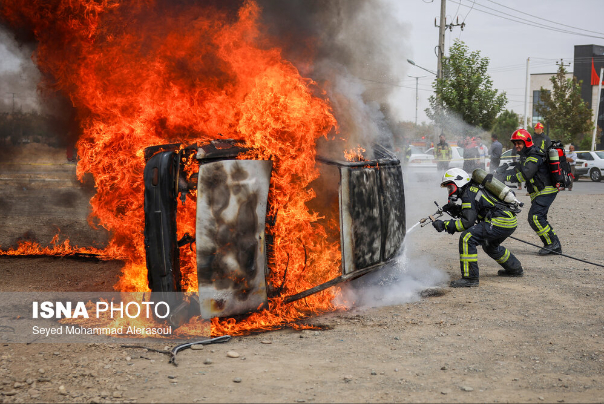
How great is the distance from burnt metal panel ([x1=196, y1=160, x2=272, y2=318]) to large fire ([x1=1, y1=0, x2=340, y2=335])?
1.04 ft

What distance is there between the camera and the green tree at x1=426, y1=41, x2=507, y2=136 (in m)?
25.6

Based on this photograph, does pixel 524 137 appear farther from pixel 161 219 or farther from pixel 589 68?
pixel 589 68

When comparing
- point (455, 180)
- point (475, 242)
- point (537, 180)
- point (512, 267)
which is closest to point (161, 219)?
point (455, 180)

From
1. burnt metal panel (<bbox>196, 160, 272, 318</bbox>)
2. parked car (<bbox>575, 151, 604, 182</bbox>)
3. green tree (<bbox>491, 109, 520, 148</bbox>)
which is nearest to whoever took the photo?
burnt metal panel (<bbox>196, 160, 272, 318</bbox>)

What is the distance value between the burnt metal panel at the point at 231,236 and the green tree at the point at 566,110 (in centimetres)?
3623

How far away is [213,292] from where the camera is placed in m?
4.16

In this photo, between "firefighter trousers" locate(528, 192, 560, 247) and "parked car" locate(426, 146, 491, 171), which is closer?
"firefighter trousers" locate(528, 192, 560, 247)

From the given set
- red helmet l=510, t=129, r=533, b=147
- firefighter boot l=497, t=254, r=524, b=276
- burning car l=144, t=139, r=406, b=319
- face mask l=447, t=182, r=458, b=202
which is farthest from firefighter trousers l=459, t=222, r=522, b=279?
burning car l=144, t=139, r=406, b=319

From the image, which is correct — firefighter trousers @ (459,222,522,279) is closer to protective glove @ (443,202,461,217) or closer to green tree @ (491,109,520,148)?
protective glove @ (443,202,461,217)

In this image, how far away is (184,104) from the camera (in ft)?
19.1

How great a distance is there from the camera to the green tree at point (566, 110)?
3575 cm

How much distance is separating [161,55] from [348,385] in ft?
14.7

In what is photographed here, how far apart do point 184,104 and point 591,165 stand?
1021 inches

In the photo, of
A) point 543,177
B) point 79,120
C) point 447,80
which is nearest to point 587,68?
point 447,80
